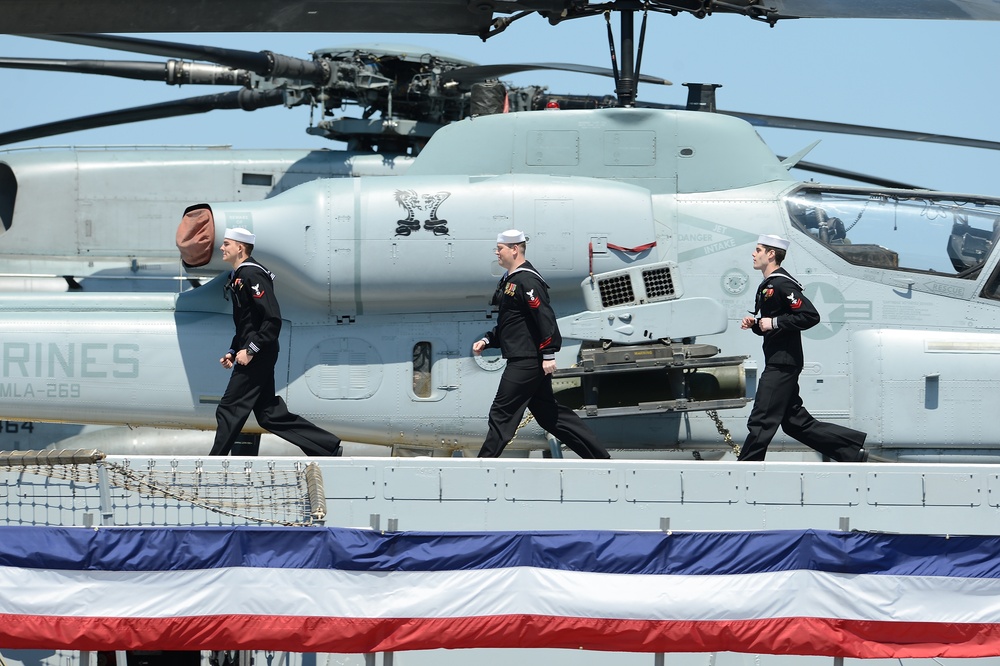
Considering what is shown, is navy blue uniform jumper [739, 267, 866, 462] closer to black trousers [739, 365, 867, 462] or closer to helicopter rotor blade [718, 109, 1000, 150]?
black trousers [739, 365, 867, 462]

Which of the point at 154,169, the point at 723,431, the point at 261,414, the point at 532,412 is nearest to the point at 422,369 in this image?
the point at 532,412

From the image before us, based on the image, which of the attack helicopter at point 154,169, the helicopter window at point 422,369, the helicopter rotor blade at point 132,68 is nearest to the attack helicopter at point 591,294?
the helicopter window at point 422,369

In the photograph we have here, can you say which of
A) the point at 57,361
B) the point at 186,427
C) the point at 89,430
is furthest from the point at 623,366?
the point at 89,430

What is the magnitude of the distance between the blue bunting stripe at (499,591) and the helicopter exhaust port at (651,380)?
68.1 inches

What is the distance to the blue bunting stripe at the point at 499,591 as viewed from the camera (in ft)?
17.1

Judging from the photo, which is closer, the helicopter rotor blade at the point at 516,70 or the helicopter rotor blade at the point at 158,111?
the helicopter rotor blade at the point at 516,70

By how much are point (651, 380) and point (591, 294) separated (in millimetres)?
657

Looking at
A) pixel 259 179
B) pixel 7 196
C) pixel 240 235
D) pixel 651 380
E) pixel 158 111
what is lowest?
pixel 651 380

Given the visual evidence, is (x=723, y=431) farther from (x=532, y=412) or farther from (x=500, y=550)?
(x=500, y=550)

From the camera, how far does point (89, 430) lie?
10305 mm

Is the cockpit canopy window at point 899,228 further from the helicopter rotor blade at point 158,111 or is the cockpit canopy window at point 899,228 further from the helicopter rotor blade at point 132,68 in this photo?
the helicopter rotor blade at point 158,111

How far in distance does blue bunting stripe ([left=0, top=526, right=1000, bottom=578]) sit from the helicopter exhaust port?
168 centimetres

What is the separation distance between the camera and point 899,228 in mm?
7469

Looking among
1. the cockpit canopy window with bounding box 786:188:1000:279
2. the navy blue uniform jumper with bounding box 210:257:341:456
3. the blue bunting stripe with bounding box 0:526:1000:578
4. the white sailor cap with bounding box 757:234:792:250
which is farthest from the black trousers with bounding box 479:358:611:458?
the cockpit canopy window with bounding box 786:188:1000:279
